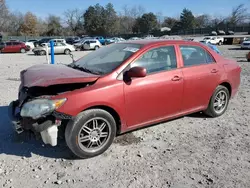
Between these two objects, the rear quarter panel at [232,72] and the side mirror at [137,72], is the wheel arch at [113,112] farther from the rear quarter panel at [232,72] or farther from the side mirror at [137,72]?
the rear quarter panel at [232,72]

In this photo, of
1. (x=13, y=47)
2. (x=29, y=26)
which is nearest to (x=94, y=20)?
(x=29, y=26)

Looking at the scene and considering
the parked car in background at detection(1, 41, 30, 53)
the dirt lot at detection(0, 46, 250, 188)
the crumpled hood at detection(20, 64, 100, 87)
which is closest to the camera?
the dirt lot at detection(0, 46, 250, 188)

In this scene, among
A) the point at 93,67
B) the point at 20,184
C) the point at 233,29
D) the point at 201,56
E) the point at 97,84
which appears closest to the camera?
the point at 20,184

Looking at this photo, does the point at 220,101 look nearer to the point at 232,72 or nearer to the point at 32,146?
the point at 232,72

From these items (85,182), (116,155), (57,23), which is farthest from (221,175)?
(57,23)

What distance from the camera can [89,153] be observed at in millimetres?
3730

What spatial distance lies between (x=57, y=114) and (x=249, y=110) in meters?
4.41

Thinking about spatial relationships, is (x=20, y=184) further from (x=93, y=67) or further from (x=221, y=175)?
(x=221, y=175)

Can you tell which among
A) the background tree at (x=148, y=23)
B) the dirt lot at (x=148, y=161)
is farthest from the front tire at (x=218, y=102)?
the background tree at (x=148, y=23)

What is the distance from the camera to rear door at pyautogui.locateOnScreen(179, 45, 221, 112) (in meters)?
4.61

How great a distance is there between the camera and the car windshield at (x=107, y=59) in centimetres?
408

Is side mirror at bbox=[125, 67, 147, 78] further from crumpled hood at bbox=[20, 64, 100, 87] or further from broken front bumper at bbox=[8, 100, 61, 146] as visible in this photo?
broken front bumper at bbox=[8, 100, 61, 146]

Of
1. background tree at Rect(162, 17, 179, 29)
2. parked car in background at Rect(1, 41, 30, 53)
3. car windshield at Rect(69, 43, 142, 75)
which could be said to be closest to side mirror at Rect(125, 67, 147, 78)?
car windshield at Rect(69, 43, 142, 75)

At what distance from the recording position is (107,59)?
441cm
